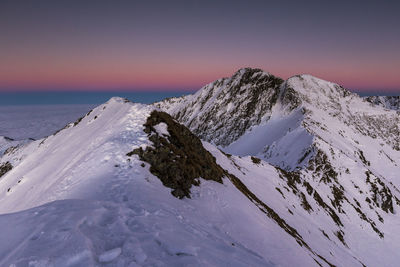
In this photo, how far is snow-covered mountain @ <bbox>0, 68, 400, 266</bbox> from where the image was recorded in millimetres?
6461

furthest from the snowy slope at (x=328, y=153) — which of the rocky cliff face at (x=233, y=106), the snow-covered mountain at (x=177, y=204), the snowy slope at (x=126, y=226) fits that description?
the snowy slope at (x=126, y=226)

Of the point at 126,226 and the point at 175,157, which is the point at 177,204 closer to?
the point at 126,226

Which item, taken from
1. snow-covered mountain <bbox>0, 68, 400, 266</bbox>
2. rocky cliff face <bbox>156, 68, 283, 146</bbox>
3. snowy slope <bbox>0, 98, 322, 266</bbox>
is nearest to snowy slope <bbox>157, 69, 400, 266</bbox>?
snow-covered mountain <bbox>0, 68, 400, 266</bbox>

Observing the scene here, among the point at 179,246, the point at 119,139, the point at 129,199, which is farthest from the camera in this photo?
the point at 119,139

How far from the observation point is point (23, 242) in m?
5.91

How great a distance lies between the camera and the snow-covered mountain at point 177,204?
6.46 m

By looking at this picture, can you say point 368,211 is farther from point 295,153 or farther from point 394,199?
point 295,153

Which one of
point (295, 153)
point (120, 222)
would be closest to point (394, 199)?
point (295, 153)

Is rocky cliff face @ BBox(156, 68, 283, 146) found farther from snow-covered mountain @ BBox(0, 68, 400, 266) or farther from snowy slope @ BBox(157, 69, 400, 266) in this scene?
snow-covered mountain @ BBox(0, 68, 400, 266)

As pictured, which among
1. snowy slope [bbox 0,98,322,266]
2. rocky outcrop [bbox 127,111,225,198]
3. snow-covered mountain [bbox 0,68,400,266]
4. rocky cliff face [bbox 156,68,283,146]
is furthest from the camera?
rocky cliff face [bbox 156,68,283,146]

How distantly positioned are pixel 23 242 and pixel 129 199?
4781 mm

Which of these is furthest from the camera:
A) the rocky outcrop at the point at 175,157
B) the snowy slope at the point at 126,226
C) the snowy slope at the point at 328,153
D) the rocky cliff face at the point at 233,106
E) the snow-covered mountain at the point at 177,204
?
the rocky cliff face at the point at 233,106

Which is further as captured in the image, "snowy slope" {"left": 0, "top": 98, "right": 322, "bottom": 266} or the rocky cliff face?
the rocky cliff face

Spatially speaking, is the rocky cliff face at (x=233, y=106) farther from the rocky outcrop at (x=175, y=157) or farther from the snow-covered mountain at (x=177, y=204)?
the rocky outcrop at (x=175, y=157)
